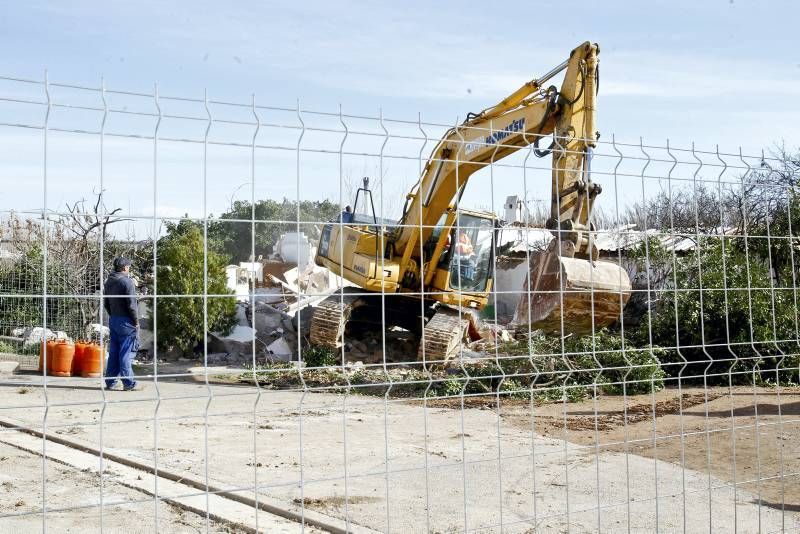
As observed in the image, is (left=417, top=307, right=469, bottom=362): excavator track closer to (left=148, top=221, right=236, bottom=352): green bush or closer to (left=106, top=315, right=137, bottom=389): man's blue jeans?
(left=148, top=221, right=236, bottom=352): green bush

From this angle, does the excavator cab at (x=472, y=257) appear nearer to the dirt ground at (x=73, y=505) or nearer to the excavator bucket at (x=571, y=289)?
the excavator bucket at (x=571, y=289)

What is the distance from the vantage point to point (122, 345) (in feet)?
34.7

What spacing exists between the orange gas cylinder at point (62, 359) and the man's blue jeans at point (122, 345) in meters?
2.34

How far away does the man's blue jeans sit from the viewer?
10.5 m

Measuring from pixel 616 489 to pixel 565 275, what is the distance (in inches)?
77.2

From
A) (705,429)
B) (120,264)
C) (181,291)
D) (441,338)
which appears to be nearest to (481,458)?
(705,429)

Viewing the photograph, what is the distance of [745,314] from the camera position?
12.5m

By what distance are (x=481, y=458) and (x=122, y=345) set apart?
480cm

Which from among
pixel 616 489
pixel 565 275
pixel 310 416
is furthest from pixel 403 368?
pixel 616 489

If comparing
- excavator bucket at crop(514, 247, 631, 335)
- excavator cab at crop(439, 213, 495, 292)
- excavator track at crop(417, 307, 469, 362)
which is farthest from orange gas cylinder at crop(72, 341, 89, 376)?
excavator bucket at crop(514, 247, 631, 335)

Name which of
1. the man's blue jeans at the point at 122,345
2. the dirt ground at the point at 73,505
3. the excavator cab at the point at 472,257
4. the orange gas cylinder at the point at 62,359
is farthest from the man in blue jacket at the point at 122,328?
the excavator cab at the point at 472,257

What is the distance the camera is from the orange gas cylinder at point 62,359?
42.8 ft

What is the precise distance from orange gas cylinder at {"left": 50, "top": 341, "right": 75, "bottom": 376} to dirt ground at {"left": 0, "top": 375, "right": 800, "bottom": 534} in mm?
1026

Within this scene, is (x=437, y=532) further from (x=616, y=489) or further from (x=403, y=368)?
(x=403, y=368)
